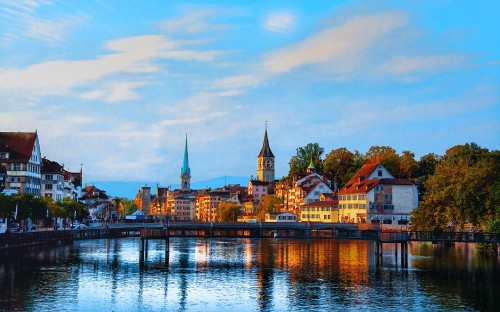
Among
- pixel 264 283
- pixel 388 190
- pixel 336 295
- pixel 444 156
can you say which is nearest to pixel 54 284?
pixel 264 283

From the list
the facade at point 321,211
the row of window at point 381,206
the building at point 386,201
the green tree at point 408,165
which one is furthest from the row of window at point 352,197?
the green tree at point 408,165

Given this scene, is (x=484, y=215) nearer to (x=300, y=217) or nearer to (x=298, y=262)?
(x=298, y=262)

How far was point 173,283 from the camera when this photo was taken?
66.4 meters

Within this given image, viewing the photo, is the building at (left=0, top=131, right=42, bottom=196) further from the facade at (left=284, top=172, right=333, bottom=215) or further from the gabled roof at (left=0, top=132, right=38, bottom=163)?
the facade at (left=284, top=172, right=333, bottom=215)

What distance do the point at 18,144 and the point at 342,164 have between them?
9197cm

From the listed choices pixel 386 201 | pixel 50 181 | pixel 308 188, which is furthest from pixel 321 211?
pixel 50 181

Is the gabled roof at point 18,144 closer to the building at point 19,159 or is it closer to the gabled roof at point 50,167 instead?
the building at point 19,159

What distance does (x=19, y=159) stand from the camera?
5084 inches

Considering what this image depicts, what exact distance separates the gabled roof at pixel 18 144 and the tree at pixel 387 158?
79.0 m

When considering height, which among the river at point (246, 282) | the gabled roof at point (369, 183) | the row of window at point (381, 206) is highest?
the gabled roof at point (369, 183)

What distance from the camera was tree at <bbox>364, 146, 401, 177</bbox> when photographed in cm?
17062

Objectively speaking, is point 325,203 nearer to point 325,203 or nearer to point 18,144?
point 325,203

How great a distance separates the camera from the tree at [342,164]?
7259 inches

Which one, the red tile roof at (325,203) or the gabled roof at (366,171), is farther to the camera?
the red tile roof at (325,203)
